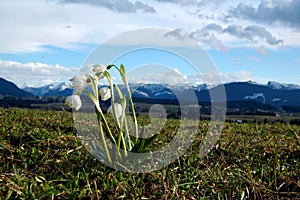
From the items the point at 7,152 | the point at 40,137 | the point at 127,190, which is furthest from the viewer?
the point at 40,137

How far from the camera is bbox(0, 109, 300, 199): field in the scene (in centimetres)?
427

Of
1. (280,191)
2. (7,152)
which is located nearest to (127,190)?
(280,191)

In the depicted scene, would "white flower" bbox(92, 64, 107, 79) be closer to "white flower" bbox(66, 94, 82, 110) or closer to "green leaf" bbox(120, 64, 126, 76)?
"green leaf" bbox(120, 64, 126, 76)

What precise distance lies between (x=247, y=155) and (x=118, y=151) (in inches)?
101

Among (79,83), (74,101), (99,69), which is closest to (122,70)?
(99,69)

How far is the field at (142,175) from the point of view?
14.0 feet

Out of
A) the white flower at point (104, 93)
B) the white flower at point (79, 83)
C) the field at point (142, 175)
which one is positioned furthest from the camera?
the white flower at point (104, 93)

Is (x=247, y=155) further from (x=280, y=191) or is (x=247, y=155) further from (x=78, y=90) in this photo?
(x=78, y=90)

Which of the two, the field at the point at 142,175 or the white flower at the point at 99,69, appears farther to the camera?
the white flower at the point at 99,69

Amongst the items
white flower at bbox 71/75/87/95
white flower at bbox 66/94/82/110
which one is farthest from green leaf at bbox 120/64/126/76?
white flower at bbox 66/94/82/110

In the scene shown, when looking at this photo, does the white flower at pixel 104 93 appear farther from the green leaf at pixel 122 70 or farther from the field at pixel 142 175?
the field at pixel 142 175

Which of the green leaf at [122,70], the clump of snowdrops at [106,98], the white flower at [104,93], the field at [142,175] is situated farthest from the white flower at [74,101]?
the field at [142,175]

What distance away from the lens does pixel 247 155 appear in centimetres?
671

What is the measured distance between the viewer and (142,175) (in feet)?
16.4
